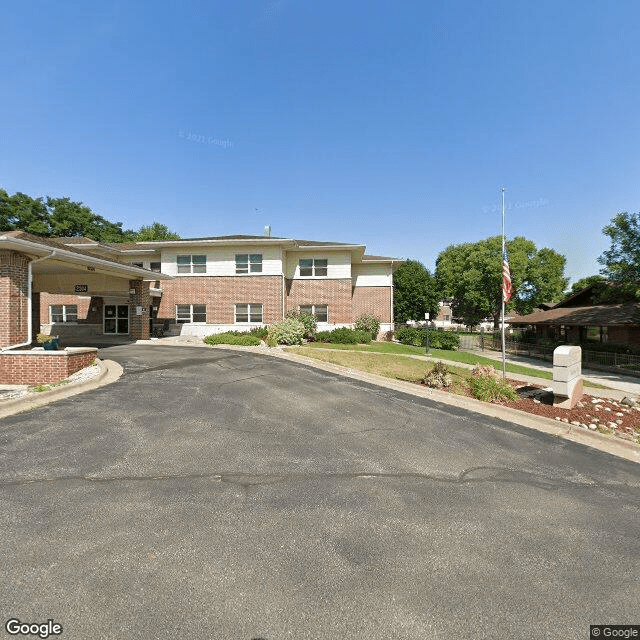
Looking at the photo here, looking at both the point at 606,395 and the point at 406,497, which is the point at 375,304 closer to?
the point at 606,395

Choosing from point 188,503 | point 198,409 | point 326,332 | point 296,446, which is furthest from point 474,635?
point 326,332

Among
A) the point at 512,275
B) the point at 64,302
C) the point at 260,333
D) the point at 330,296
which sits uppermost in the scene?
the point at 512,275

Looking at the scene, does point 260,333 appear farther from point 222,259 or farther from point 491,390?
point 491,390

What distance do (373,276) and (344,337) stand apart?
8.66 metres

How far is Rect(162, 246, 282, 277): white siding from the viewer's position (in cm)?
2595

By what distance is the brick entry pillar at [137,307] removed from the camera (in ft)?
66.8

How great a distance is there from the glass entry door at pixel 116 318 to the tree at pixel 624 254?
34.3 metres

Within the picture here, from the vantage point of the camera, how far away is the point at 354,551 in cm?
316

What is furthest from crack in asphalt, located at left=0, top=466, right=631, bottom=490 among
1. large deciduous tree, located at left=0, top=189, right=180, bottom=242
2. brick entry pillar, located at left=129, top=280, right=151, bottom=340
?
large deciduous tree, located at left=0, top=189, right=180, bottom=242

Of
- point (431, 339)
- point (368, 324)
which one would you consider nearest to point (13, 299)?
point (368, 324)

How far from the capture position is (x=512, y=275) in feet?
159

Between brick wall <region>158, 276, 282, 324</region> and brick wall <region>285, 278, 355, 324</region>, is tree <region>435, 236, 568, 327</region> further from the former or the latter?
brick wall <region>158, 276, 282, 324</region>

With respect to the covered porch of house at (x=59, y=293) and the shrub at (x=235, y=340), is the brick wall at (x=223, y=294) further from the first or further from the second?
the shrub at (x=235, y=340)

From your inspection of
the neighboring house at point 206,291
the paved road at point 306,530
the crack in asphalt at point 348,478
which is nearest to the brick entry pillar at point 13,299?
the paved road at point 306,530
